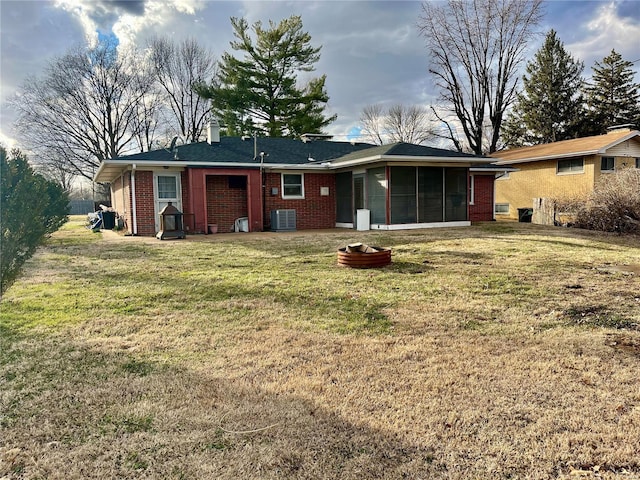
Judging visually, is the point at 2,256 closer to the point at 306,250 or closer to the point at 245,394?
the point at 245,394

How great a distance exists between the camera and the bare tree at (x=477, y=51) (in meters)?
24.3

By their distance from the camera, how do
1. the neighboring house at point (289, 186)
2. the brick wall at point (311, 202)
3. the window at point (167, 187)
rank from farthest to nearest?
the brick wall at point (311, 202) < the window at point (167, 187) < the neighboring house at point (289, 186)

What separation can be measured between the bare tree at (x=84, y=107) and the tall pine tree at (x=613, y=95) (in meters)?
32.5

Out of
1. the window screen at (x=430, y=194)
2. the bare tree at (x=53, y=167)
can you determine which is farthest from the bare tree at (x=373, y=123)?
the window screen at (x=430, y=194)

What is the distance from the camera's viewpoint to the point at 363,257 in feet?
22.2

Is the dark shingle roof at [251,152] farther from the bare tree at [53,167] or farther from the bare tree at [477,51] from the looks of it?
the bare tree at [53,167]

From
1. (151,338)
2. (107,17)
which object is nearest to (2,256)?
(151,338)

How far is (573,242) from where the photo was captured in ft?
31.7

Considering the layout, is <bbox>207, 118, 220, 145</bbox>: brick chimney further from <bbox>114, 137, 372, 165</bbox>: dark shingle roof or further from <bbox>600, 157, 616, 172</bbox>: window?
<bbox>600, 157, 616, 172</bbox>: window

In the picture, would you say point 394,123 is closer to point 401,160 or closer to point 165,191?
point 401,160

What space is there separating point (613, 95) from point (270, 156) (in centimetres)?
2888

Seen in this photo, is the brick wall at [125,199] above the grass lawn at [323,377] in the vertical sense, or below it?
above

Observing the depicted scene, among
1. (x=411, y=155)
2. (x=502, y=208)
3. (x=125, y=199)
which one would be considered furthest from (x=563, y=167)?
(x=125, y=199)

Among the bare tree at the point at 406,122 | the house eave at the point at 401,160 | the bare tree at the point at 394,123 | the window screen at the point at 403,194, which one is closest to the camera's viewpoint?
the house eave at the point at 401,160
